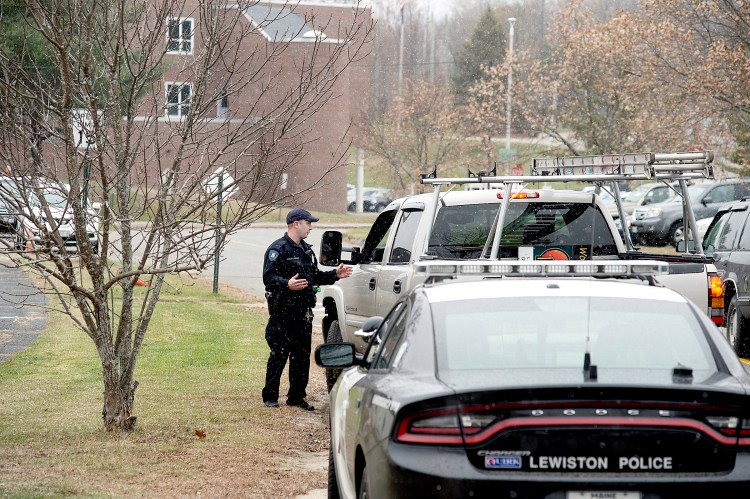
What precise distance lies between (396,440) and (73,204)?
4.30 metres

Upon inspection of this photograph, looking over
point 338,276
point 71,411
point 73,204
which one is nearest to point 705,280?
point 338,276

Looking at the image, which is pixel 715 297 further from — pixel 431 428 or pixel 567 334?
pixel 431 428

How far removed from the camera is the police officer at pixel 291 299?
34.5 ft

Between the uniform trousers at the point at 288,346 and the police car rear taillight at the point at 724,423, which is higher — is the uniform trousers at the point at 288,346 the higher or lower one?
the lower one

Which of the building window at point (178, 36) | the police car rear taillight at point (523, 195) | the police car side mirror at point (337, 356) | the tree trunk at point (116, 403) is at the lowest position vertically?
the tree trunk at point (116, 403)

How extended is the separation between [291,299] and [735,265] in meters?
7.83

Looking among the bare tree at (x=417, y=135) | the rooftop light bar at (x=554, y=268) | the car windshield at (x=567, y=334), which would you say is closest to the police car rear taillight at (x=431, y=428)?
the car windshield at (x=567, y=334)

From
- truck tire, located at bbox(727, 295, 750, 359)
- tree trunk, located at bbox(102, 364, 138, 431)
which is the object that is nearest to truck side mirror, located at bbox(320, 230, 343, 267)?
tree trunk, located at bbox(102, 364, 138, 431)

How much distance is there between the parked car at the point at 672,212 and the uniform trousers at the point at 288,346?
969 inches

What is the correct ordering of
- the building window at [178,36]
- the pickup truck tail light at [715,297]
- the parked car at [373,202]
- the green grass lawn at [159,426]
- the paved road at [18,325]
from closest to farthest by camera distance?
the green grass lawn at [159,426], the building window at [178,36], the pickup truck tail light at [715,297], the paved road at [18,325], the parked car at [373,202]

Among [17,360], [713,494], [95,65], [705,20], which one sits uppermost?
[705,20]

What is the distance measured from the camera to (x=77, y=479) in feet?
24.8

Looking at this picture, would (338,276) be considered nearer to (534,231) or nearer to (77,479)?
(534,231)

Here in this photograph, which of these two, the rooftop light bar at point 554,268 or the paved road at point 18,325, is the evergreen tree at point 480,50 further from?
the rooftop light bar at point 554,268
